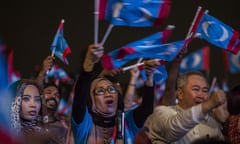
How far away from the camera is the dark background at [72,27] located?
9.74 metres

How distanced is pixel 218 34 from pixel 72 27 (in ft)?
19.9

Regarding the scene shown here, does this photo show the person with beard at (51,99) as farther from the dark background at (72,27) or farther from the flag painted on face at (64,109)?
the dark background at (72,27)

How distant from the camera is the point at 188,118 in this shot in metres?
2.65

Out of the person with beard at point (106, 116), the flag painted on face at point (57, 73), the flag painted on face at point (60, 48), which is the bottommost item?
the flag painted on face at point (57, 73)

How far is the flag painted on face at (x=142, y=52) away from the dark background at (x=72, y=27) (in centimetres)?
615

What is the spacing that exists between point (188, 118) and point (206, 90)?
63cm

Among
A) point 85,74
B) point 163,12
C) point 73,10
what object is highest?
point 163,12

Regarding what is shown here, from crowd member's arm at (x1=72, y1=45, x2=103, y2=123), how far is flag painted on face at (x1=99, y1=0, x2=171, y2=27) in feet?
1.03

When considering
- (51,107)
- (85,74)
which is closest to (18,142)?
(85,74)

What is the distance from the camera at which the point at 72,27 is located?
973cm

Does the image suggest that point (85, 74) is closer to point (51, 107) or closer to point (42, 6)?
point (51, 107)

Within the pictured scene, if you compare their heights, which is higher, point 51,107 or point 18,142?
point 18,142

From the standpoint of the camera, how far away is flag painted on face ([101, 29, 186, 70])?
292cm

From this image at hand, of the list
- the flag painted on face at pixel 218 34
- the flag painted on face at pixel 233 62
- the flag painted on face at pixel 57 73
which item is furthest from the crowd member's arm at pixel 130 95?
the flag painted on face at pixel 233 62
